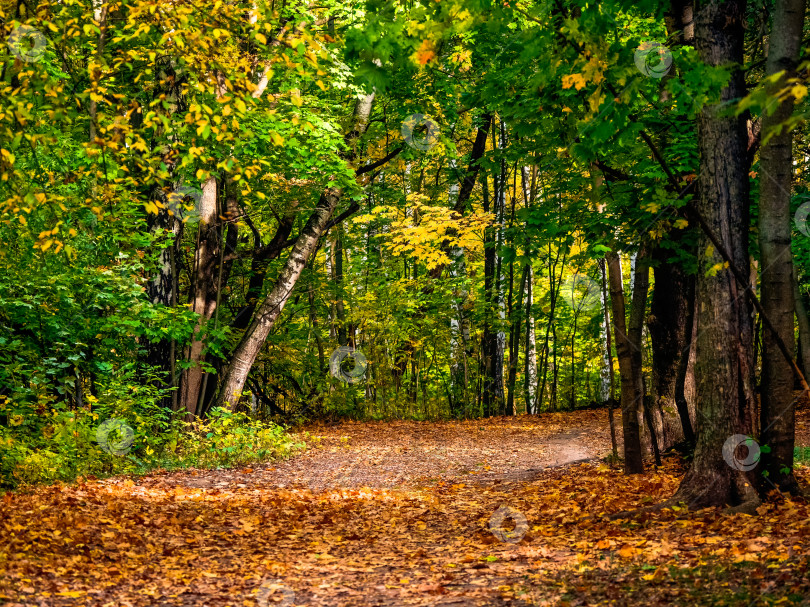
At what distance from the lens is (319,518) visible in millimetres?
6996

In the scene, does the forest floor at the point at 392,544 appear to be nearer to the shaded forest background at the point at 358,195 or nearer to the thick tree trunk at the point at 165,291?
the shaded forest background at the point at 358,195

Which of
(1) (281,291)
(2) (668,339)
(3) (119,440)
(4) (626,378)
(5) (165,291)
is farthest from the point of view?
(1) (281,291)

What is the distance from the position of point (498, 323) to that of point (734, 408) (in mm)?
12026

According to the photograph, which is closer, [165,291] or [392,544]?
[392,544]

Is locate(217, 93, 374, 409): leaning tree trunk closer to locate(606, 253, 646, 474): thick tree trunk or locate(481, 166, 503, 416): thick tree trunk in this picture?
locate(481, 166, 503, 416): thick tree trunk

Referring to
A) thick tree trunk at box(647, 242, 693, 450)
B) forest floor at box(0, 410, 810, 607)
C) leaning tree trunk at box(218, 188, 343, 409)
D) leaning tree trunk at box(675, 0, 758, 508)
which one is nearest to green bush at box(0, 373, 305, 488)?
forest floor at box(0, 410, 810, 607)

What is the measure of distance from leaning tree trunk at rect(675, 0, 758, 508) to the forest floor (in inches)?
14.5

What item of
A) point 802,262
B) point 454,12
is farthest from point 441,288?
point 454,12

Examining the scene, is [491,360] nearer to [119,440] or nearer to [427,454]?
[427,454]

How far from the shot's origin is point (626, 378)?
8.09 metres

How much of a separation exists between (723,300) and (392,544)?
3525mm

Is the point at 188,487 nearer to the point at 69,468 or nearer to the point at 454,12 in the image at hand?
the point at 69,468

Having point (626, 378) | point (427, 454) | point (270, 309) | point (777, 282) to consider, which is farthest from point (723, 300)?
point (270, 309)

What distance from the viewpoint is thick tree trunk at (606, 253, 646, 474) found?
793 cm
